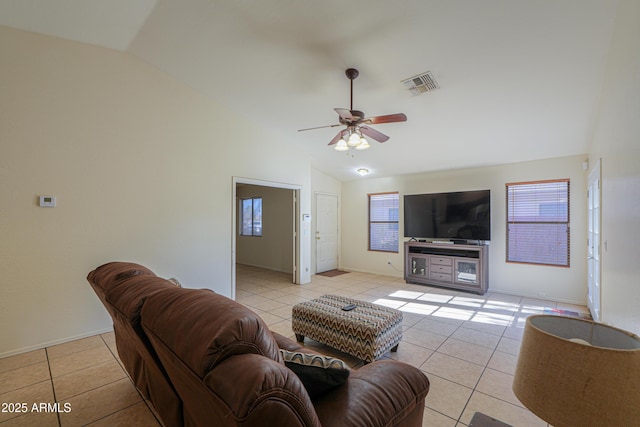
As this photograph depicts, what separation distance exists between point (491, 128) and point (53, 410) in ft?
18.0

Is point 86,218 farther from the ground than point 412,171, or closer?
closer

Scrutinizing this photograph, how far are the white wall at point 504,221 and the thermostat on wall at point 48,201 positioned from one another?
5.80 m

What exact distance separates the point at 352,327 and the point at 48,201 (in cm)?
348

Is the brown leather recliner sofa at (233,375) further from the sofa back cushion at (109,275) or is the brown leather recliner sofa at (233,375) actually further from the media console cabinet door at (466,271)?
the media console cabinet door at (466,271)

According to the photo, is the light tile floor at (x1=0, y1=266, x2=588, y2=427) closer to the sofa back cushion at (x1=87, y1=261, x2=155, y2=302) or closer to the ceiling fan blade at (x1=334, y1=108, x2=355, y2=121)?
the sofa back cushion at (x1=87, y1=261, x2=155, y2=302)

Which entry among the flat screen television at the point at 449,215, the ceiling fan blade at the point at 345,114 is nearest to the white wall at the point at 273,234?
the flat screen television at the point at 449,215

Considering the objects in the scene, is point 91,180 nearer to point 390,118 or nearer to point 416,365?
point 390,118

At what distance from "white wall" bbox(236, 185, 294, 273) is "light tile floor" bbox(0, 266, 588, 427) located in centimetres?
261

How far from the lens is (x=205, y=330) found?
0.89 m

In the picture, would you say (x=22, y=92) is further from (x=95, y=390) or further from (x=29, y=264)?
(x=95, y=390)

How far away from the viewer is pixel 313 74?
3350 mm

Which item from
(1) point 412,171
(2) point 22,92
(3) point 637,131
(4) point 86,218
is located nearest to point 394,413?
(3) point 637,131

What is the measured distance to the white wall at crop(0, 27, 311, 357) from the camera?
286 cm

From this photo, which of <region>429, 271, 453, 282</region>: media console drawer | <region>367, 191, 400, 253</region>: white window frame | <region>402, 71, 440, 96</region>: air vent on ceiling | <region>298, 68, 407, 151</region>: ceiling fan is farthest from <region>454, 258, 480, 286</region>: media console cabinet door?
<region>402, 71, 440, 96</region>: air vent on ceiling
